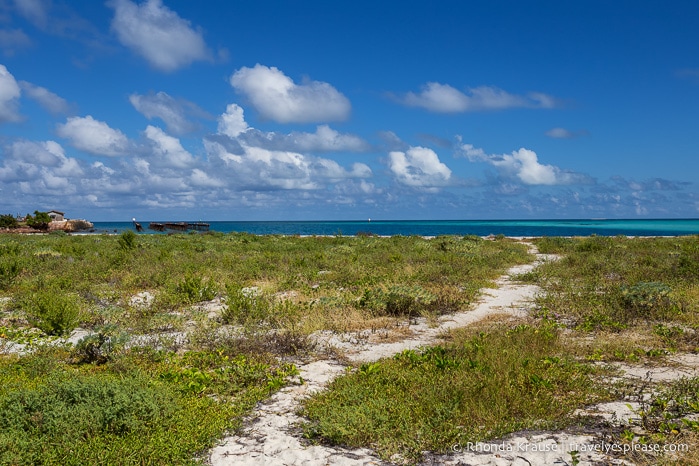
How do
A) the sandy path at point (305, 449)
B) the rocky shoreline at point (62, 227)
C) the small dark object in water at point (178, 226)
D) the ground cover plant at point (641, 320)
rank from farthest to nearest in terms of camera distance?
the small dark object in water at point (178, 226), the rocky shoreline at point (62, 227), the ground cover plant at point (641, 320), the sandy path at point (305, 449)

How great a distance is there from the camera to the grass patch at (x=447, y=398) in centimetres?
567

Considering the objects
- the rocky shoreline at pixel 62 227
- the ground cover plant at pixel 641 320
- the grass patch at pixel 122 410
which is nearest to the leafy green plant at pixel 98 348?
the grass patch at pixel 122 410

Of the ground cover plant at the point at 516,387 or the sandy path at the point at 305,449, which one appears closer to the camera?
the sandy path at the point at 305,449

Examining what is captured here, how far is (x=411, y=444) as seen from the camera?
5.44 metres

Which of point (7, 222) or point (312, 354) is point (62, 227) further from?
point (312, 354)

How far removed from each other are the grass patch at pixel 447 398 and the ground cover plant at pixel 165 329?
5.03 ft

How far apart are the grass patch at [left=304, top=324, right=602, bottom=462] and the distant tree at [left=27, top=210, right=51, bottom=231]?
6568cm

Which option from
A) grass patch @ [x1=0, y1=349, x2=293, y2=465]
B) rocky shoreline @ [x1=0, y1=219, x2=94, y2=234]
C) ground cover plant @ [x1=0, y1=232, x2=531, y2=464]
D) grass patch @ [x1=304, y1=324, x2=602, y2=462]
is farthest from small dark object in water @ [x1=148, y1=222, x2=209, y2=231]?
grass patch @ [x1=304, y1=324, x2=602, y2=462]

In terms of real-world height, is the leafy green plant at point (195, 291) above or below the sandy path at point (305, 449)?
above

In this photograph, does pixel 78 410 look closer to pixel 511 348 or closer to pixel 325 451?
pixel 325 451

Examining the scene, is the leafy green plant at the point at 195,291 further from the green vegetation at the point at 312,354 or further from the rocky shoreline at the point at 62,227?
the rocky shoreline at the point at 62,227

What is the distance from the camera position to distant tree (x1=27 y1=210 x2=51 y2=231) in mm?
59094

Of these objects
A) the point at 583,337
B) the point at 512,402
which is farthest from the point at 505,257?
the point at 512,402

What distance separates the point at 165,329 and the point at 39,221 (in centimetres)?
6081
